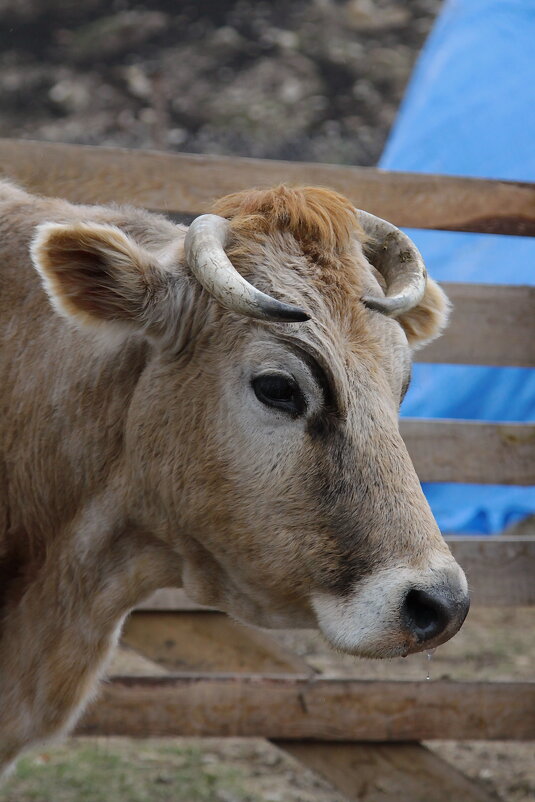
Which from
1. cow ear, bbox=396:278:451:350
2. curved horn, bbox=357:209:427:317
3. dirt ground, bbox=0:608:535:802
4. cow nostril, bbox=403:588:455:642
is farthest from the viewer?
dirt ground, bbox=0:608:535:802

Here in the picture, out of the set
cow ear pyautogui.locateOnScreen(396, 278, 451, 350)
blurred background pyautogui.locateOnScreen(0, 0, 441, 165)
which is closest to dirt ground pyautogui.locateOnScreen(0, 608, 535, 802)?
cow ear pyautogui.locateOnScreen(396, 278, 451, 350)

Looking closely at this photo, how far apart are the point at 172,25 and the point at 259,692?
10.6m

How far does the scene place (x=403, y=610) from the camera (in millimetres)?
2297

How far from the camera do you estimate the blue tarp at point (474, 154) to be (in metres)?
5.09

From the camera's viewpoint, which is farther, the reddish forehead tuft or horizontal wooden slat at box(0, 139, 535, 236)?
horizontal wooden slat at box(0, 139, 535, 236)

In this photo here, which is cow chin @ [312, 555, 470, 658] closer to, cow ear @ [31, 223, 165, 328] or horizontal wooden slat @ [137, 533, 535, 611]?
cow ear @ [31, 223, 165, 328]

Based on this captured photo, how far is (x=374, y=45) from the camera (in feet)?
43.3

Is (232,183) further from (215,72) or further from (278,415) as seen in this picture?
(215,72)

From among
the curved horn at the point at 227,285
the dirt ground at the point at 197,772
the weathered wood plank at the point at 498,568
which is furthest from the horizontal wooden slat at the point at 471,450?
the curved horn at the point at 227,285

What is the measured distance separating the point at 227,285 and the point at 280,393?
0.31 meters

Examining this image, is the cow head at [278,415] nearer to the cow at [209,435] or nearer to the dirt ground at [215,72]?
the cow at [209,435]

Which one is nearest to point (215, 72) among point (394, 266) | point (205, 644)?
point (205, 644)

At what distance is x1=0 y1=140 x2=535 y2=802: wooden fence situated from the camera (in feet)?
12.8

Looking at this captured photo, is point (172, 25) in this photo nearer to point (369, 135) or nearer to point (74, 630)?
point (369, 135)
